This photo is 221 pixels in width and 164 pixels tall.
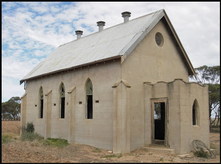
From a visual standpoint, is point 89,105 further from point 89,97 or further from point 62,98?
point 62,98

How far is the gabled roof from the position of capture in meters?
18.8

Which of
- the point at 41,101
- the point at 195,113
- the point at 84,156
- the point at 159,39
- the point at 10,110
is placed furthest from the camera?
the point at 10,110

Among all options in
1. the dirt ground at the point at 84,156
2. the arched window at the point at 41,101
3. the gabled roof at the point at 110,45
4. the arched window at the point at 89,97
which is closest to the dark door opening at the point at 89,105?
the arched window at the point at 89,97

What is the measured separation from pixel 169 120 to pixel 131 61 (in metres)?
4.40

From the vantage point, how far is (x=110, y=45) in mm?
20844

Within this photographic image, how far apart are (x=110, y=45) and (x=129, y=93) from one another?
4.96m

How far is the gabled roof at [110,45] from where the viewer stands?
18.8 metres

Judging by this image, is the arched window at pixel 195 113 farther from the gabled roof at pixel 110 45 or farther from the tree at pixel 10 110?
the tree at pixel 10 110

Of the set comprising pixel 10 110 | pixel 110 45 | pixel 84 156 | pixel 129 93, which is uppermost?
pixel 110 45

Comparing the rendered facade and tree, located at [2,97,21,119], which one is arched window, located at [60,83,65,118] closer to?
the rendered facade

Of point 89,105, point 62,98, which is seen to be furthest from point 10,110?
point 89,105

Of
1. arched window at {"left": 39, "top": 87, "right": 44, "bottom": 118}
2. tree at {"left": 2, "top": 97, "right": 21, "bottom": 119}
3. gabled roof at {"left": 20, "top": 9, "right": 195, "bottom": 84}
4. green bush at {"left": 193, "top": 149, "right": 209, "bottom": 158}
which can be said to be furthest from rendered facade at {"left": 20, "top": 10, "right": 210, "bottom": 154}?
tree at {"left": 2, "top": 97, "right": 21, "bottom": 119}

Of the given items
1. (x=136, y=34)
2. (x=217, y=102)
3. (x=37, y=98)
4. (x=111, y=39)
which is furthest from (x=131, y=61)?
(x=217, y=102)

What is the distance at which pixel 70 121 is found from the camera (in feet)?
70.0
